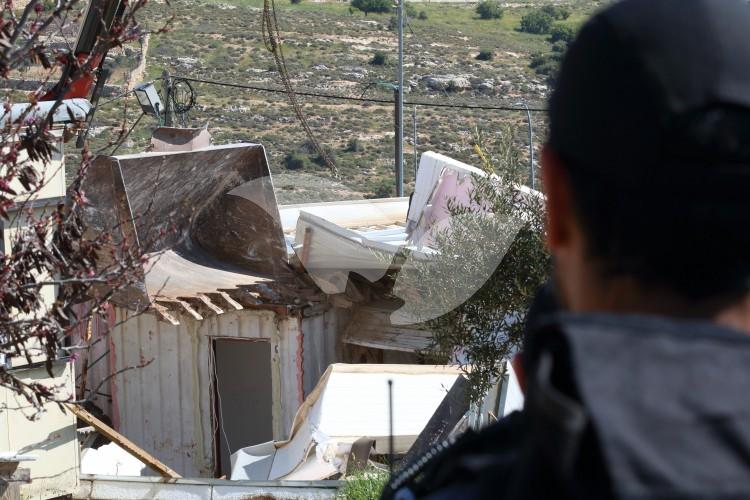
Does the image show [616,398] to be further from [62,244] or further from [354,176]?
[354,176]

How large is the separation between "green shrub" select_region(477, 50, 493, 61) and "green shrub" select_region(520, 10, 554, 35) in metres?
5.87

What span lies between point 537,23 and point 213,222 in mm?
40637

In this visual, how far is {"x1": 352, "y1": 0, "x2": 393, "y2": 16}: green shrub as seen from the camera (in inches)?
2130

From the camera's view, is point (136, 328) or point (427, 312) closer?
point (427, 312)

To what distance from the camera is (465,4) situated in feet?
206

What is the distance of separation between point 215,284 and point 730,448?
11.3 m

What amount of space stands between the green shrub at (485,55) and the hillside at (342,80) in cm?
43

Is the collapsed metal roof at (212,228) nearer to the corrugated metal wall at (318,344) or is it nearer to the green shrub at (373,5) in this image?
the corrugated metal wall at (318,344)

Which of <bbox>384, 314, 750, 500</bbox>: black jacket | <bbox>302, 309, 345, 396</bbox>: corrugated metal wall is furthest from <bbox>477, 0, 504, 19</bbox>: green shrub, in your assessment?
<bbox>384, 314, 750, 500</bbox>: black jacket

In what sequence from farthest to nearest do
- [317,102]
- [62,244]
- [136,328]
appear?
[317,102] → [136,328] → [62,244]

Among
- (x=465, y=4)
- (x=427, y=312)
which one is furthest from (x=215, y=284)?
(x=465, y=4)

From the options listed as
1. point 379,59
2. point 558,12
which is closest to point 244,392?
point 379,59

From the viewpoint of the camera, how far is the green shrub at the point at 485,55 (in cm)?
4447

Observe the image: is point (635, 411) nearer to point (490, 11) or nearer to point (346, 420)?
point (346, 420)
